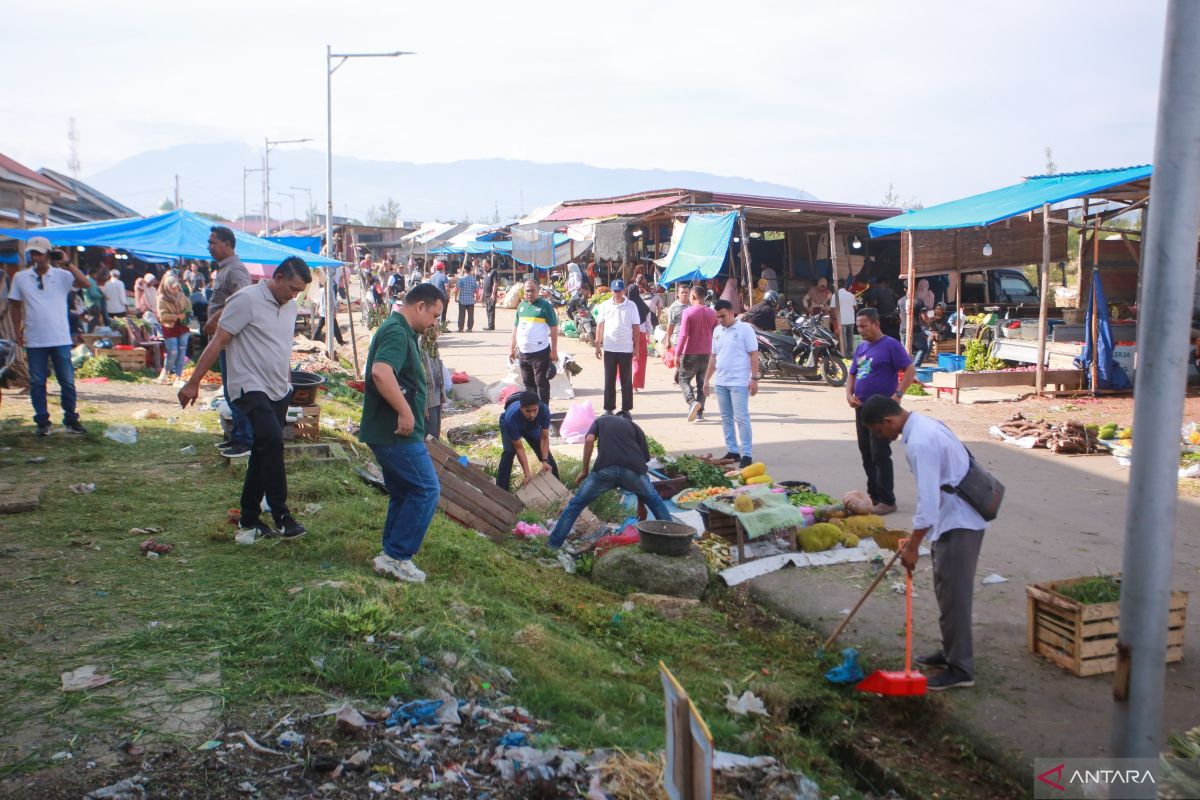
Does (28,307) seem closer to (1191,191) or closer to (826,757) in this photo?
(826,757)

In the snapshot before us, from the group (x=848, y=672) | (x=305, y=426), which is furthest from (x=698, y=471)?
(x=848, y=672)

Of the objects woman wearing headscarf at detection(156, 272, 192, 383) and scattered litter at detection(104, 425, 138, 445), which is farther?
woman wearing headscarf at detection(156, 272, 192, 383)

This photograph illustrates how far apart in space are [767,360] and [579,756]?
1369 centimetres

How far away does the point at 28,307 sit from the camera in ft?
30.2

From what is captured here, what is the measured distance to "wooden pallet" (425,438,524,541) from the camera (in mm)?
7867

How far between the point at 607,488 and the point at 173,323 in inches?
399

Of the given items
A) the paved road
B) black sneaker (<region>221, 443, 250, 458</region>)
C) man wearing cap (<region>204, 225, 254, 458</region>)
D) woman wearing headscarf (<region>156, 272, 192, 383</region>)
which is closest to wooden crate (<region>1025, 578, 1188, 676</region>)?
the paved road

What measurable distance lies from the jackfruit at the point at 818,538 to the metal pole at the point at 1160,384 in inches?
168

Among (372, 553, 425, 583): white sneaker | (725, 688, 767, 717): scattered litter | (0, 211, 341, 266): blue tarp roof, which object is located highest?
(0, 211, 341, 266): blue tarp roof

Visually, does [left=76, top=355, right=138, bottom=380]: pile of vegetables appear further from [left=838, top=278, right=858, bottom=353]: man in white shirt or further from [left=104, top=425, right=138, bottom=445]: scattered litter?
[left=838, top=278, right=858, bottom=353]: man in white shirt

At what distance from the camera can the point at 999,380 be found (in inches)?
598

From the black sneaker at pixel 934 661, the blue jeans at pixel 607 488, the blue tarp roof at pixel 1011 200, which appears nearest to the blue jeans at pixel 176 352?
the blue jeans at pixel 607 488

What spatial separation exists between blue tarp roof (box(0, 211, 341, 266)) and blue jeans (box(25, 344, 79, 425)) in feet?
12.3

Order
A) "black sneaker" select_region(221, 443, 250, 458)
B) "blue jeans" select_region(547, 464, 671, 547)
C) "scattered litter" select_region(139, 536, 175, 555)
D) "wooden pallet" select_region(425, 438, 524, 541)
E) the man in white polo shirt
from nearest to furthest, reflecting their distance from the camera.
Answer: "scattered litter" select_region(139, 536, 175, 555)
the man in white polo shirt
"blue jeans" select_region(547, 464, 671, 547)
"wooden pallet" select_region(425, 438, 524, 541)
"black sneaker" select_region(221, 443, 250, 458)
